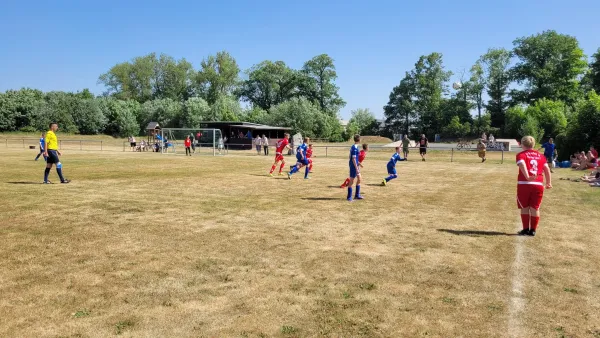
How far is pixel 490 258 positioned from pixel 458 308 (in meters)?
2.31

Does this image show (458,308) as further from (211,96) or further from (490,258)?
(211,96)

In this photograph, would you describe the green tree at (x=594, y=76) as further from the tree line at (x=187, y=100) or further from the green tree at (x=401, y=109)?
the tree line at (x=187, y=100)

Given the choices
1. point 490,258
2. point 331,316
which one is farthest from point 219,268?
point 490,258

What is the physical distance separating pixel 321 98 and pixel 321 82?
3.56 meters

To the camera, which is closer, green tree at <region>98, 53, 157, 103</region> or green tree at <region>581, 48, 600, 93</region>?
green tree at <region>581, 48, 600, 93</region>

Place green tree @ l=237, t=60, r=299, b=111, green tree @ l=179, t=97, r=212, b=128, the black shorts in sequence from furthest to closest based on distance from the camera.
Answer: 1. green tree @ l=237, t=60, r=299, b=111
2. green tree @ l=179, t=97, r=212, b=128
3. the black shorts

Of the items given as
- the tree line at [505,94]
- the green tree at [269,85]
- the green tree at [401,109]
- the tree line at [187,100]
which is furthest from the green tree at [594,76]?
the green tree at [269,85]

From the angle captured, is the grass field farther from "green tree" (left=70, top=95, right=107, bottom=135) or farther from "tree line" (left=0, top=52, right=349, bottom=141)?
"green tree" (left=70, top=95, right=107, bottom=135)

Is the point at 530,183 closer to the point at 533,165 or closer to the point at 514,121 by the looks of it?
the point at 533,165

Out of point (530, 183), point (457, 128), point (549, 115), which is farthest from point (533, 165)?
point (457, 128)

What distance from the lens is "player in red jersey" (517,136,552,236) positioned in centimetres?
790

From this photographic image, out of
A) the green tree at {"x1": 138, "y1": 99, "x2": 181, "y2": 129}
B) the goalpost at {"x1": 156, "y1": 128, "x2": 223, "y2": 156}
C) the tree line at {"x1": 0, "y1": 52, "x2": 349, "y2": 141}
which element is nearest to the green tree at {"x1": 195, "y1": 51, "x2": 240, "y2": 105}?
the tree line at {"x1": 0, "y1": 52, "x2": 349, "y2": 141}

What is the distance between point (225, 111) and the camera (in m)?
77.5

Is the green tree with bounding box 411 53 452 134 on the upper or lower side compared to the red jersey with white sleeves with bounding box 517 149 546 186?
upper
